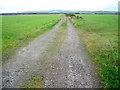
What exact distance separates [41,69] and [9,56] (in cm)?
442

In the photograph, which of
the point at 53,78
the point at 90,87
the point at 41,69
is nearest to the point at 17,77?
the point at 41,69

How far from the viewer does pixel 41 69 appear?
8.91 metres

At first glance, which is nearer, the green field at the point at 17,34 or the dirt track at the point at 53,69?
the dirt track at the point at 53,69

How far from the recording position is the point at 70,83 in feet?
23.7

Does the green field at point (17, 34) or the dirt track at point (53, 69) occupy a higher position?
the green field at point (17, 34)

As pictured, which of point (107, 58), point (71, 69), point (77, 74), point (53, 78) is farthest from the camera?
point (107, 58)

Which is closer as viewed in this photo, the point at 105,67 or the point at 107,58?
the point at 105,67

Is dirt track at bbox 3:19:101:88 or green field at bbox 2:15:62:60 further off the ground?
green field at bbox 2:15:62:60

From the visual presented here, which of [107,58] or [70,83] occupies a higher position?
[107,58]

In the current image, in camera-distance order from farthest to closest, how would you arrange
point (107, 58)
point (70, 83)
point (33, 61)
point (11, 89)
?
1. point (107, 58)
2. point (33, 61)
3. point (70, 83)
4. point (11, 89)

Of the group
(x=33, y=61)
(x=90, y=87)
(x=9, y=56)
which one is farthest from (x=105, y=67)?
(x=9, y=56)

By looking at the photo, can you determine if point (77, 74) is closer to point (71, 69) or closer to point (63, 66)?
point (71, 69)

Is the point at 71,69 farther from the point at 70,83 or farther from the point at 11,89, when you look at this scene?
the point at 11,89

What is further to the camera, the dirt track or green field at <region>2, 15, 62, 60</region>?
green field at <region>2, 15, 62, 60</region>
